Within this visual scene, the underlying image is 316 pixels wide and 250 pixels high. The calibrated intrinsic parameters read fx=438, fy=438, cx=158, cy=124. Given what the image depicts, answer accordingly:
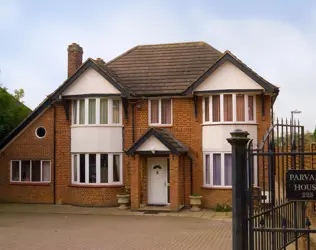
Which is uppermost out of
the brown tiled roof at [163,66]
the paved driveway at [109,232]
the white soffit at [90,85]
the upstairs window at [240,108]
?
the brown tiled roof at [163,66]

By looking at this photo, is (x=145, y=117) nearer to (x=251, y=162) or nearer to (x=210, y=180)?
(x=210, y=180)

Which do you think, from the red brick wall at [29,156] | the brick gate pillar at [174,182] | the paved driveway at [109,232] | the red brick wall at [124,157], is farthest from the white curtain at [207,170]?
the red brick wall at [29,156]

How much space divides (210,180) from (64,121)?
8.12m

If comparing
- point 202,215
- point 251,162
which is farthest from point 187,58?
point 251,162

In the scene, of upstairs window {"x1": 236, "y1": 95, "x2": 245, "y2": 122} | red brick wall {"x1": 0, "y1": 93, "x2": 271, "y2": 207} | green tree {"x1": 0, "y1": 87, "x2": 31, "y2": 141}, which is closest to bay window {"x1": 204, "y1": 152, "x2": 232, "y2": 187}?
red brick wall {"x1": 0, "y1": 93, "x2": 271, "y2": 207}

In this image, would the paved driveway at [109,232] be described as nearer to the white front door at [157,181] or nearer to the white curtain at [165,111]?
the white front door at [157,181]

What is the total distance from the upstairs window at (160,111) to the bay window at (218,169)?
267 centimetres

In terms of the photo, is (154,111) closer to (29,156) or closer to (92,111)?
(92,111)

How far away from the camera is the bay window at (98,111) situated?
21766mm

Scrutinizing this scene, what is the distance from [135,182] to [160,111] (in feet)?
12.7

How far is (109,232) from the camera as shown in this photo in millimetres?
14477

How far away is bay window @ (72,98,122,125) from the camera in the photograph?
21.8 m

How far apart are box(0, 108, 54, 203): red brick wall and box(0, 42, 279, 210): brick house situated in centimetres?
5

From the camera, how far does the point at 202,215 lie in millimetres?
18797
